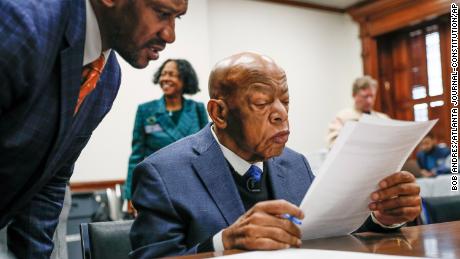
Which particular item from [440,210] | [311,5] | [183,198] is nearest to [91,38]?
[183,198]

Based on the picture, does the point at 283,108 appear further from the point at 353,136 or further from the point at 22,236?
the point at 22,236

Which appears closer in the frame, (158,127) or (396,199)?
(396,199)

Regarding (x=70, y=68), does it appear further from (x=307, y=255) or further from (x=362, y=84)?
(x=362, y=84)

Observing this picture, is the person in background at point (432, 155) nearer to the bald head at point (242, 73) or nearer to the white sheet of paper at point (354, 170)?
the bald head at point (242, 73)

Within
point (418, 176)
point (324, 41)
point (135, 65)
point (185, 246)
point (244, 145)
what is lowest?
point (418, 176)

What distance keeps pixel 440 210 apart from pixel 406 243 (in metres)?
0.85

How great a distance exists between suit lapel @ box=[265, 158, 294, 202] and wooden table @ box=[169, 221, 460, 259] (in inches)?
11.9

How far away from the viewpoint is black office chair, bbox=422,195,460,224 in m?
1.68

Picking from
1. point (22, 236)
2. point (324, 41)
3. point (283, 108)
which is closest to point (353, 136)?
point (283, 108)

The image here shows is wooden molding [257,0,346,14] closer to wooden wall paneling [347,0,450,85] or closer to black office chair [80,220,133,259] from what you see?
wooden wall paneling [347,0,450,85]

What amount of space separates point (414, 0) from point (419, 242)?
6687 mm

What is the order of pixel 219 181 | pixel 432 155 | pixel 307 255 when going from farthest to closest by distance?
1. pixel 432 155
2. pixel 219 181
3. pixel 307 255

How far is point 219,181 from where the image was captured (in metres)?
1.28

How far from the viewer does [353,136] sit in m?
0.90
